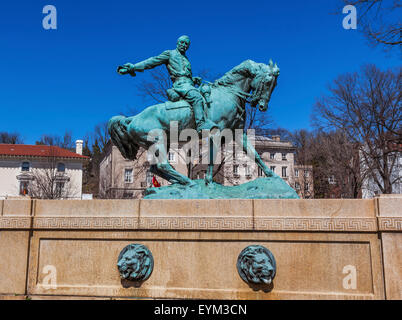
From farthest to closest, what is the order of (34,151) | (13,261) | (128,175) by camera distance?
(34,151)
(128,175)
(13,261)

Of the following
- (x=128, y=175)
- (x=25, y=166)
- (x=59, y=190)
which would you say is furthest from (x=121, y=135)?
(x=25, y=166)

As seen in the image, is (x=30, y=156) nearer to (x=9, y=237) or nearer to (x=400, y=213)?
(x=9, y=237)

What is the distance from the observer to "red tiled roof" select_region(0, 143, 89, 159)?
44938mm

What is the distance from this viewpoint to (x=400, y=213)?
17.3 ft

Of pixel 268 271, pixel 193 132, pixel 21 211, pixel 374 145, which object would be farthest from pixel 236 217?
pixel 374 145

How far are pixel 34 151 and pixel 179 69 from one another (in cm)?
4447

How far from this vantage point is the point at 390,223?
5.25 metres

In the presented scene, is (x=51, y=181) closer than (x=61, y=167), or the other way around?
(x=51, y=181)

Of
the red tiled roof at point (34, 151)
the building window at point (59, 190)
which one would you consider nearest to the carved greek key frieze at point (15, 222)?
the building window at point (59, 190)

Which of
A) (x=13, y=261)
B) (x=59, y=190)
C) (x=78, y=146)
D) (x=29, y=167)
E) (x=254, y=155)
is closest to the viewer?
(x=13, y=261)

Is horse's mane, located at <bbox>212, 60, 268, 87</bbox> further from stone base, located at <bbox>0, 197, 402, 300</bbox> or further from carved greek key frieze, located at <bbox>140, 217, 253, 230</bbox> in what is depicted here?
carved greek key frieze, located at <bbox>140, 217, 253, 230</bbox>

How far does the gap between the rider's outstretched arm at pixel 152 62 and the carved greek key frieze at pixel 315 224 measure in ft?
13.4

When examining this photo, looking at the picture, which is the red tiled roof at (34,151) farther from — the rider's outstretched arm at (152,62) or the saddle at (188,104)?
the saddle at (188,104)

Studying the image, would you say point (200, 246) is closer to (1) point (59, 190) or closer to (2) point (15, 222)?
(2) point (15, 222)
